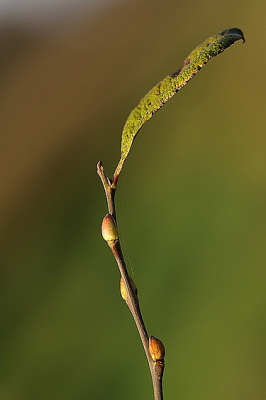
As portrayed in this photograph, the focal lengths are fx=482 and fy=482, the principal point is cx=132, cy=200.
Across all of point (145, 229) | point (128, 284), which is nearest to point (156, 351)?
point (128, 284)

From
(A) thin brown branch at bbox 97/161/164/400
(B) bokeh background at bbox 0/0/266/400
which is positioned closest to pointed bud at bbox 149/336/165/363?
(A) thin brown branch at bbox 97/161/164/400

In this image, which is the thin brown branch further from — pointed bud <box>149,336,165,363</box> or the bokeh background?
the bokeh background

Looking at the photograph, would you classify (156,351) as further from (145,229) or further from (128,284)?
(145,229)

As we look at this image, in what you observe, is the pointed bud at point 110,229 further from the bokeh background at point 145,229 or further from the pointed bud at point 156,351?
the bokeh background at point 145,229

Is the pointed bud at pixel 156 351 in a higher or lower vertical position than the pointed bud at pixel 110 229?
lower

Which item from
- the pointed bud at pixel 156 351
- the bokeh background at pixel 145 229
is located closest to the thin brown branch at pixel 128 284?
the pointed bud at pixel 156 351
